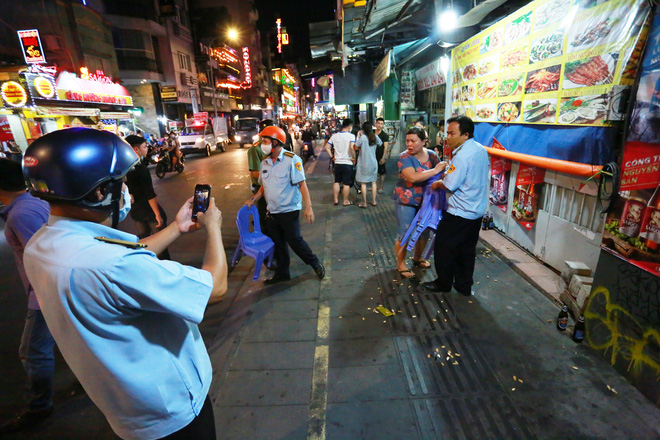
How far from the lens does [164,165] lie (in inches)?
566

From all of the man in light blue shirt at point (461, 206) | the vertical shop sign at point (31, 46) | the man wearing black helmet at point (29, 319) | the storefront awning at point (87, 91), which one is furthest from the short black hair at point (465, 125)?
the vertical shop sign at point (31, 46)

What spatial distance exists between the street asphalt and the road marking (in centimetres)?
1

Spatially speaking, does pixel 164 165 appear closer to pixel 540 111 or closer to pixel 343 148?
pixel 343 148

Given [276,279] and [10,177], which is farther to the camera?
[276,279]

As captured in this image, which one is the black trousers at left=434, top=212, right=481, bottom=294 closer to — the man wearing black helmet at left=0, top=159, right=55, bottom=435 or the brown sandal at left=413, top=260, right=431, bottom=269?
the brown sandal at left=413, top=260, right=431, bottom=269

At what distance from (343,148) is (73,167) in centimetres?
705

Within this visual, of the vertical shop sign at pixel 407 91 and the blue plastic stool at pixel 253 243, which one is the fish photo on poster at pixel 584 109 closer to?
the blue plastic stool at pixel 253 243

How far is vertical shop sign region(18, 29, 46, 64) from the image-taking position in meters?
15.2

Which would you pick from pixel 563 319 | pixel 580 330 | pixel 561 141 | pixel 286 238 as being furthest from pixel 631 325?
pixel 286 238

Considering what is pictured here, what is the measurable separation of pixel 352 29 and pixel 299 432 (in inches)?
364

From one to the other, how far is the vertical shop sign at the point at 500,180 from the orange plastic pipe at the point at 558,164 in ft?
1.23

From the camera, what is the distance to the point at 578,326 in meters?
3.12

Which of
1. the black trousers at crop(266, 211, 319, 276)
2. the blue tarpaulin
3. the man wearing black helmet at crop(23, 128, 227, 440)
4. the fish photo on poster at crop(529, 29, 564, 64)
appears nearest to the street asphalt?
the black trousers at crop(266, 211, 319, 276)

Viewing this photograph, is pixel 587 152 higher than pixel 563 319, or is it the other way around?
pixel 587 152
